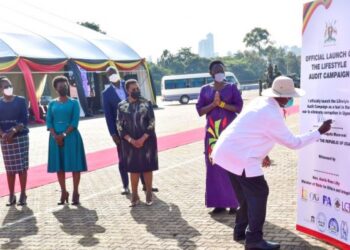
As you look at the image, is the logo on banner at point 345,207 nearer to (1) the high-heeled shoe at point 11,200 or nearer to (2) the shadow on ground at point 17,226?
(2) the shadow on ground at point 17,226

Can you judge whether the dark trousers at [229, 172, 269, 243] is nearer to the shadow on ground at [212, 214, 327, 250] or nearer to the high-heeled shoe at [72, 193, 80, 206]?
the shadow on ground at [212, 214, 327, 250]

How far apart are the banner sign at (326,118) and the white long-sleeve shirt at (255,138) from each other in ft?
1.02

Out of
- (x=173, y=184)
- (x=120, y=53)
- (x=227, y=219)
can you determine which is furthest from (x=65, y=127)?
(x=120, y=53)

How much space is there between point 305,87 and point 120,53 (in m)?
24.5

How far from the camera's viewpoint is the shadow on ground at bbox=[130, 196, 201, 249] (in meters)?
5.02

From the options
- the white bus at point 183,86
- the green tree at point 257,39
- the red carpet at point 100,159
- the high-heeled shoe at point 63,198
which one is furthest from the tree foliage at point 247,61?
the high-heeled shoe at point 63,198

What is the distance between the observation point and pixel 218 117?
222 inches

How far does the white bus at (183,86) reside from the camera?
36438mm

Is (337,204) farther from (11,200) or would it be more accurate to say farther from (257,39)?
(257,39)

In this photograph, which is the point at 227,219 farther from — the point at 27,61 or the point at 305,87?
the point at 27,61

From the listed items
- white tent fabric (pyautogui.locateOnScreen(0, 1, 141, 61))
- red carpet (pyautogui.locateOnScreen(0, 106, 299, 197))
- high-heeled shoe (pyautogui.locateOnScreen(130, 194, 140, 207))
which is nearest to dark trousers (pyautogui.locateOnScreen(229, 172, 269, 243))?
high-heeled shoe (pyautogui.locateOnScreen(130, 194, 140, 207))

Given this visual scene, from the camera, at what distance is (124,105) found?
6.30 metres

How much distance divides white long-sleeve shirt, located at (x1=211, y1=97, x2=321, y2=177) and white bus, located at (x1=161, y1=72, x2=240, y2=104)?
32264 mm

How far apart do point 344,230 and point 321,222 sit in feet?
1.10
